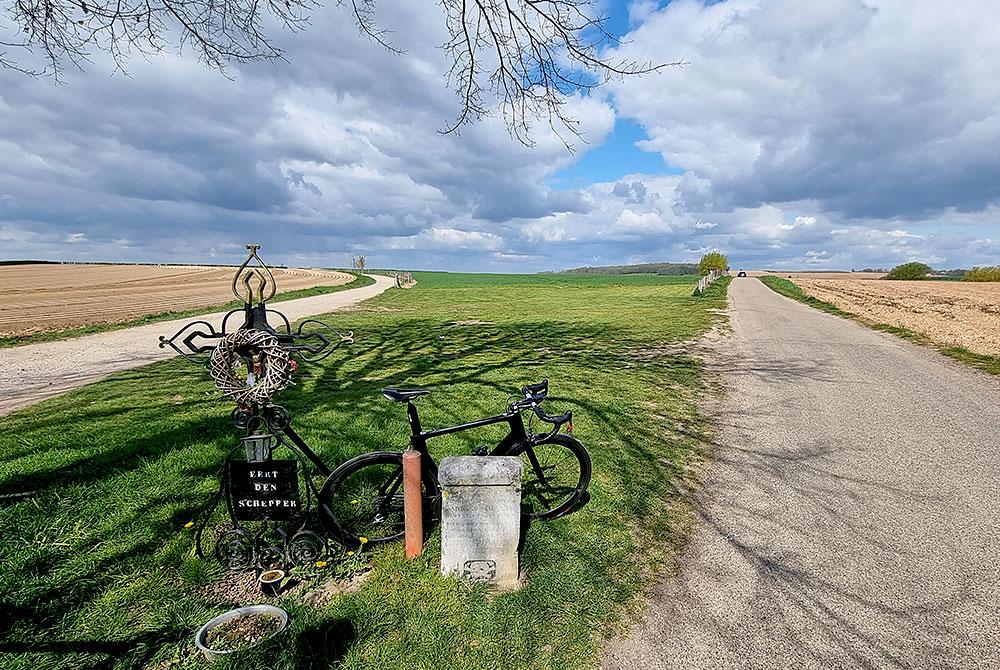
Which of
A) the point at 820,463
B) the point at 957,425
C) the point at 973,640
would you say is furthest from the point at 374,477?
the point at 957,425

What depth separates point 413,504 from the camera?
3.18 meters

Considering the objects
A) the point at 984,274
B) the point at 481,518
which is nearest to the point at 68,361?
the point at 481,518

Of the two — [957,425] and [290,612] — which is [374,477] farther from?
[957,425]

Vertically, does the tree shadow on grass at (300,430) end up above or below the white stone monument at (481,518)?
below

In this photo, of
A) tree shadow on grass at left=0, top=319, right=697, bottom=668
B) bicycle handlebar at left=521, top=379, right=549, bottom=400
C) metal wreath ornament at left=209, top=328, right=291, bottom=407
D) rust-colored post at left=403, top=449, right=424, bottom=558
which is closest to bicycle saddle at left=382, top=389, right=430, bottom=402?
rust-colored post at left=403, top=449, right=424, bottom=558

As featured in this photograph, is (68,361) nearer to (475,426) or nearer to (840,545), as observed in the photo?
(475,426)

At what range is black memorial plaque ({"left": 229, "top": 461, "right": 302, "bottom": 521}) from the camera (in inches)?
114

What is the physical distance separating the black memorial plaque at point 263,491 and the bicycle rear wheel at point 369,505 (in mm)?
320

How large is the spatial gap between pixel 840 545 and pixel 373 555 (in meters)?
3.33

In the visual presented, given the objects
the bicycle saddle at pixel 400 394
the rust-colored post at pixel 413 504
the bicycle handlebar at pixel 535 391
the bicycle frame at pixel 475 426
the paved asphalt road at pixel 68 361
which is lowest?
the paved asphalt road at pixel 68 361

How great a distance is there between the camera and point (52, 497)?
3809 mm

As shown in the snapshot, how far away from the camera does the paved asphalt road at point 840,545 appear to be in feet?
8.34

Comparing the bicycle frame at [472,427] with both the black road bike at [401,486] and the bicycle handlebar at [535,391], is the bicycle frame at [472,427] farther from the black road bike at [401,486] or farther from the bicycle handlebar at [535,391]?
the bicycle handlebar at [535,391]

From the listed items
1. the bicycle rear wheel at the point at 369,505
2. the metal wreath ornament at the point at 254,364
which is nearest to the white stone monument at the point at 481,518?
the bicycle rear wheel at the point at 369,505
